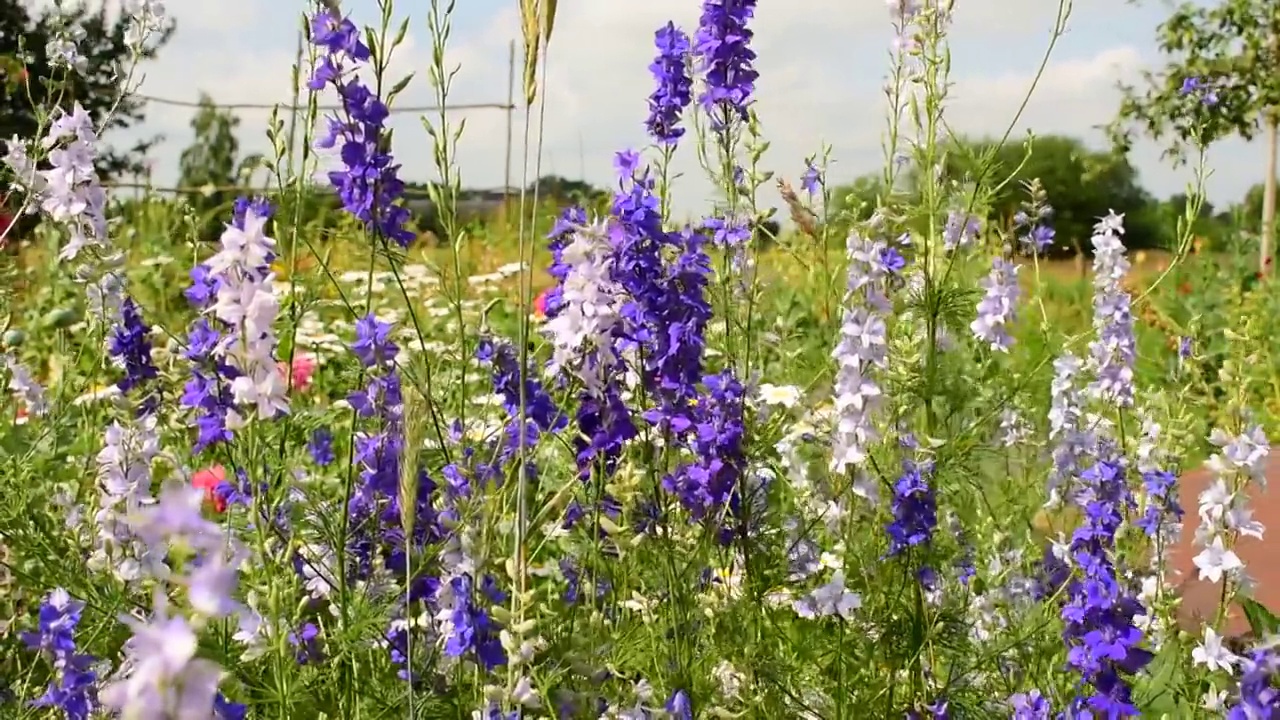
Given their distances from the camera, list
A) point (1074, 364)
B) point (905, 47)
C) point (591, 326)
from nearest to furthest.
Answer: point (591, 326), point (905, 47), point (1074, 364)

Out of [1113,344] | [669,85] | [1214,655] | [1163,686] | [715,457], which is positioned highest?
[669,85]

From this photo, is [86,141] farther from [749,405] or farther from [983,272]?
[983,272]

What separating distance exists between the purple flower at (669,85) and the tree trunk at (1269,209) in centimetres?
757

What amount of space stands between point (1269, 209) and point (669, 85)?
9.41 metres

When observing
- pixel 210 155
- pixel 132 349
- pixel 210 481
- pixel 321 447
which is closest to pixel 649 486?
pixel 321 447

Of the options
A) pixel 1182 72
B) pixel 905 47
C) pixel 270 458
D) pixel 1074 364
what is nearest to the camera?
pixel 270 458

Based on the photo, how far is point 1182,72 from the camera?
1084 cm

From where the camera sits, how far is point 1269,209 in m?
10.4

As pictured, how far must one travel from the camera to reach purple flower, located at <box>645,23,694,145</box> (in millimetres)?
2336

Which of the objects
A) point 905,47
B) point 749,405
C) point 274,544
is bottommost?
point 274,544

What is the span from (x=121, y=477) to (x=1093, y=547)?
1.53 m

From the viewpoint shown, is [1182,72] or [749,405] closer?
[749,405]

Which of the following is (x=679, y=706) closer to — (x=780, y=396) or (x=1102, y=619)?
(x=1102, y=619)

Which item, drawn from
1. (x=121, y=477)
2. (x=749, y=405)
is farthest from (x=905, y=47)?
(x=121, y=477)
